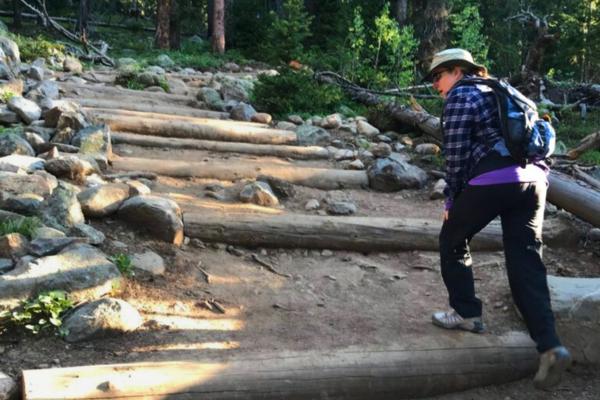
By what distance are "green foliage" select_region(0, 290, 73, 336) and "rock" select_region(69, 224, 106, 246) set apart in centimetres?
84

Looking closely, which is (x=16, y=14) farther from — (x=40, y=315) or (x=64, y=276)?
(x=40, y=315)

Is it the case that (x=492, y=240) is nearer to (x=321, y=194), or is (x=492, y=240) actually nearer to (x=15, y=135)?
(x=321, y=194)

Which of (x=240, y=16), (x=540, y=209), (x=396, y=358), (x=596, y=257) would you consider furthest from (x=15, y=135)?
(x=240, y=16)

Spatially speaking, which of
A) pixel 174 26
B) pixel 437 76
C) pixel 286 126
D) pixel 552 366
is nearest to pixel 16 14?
pixel 174 26

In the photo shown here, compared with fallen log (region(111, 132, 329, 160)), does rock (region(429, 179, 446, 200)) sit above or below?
below

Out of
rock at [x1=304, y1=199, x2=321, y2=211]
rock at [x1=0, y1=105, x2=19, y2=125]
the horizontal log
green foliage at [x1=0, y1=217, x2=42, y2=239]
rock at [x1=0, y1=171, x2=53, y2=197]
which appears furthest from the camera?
rock at [x1=0, y1=105, x2=19, y2=125]

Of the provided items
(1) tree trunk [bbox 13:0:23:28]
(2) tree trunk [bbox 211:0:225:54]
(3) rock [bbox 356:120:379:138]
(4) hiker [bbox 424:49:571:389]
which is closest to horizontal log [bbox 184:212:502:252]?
(4) hiker [bbox 424:49:571:389]

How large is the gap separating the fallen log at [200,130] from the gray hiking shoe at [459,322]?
5.43m

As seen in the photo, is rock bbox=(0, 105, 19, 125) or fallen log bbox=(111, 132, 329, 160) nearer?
rock bbox=(0, 105, 19, 125)

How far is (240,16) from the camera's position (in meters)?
24.7

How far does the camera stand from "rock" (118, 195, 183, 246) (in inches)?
202

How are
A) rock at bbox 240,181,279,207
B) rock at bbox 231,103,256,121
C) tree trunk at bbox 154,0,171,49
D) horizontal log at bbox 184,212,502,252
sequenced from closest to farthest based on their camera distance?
horizontal log at bbox 184,212,502,252 < rock at bbox 240,181,279,207 < rock at bbox 231,103,256,121 < tree trunk at bbox 154,0,171,49

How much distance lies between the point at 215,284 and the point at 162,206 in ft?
2.93

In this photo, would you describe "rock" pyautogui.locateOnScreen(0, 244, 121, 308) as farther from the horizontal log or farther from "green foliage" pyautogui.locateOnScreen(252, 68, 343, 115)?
"green foliage" pyautogui.locateOnScreen(252, 68, 343, 115)
